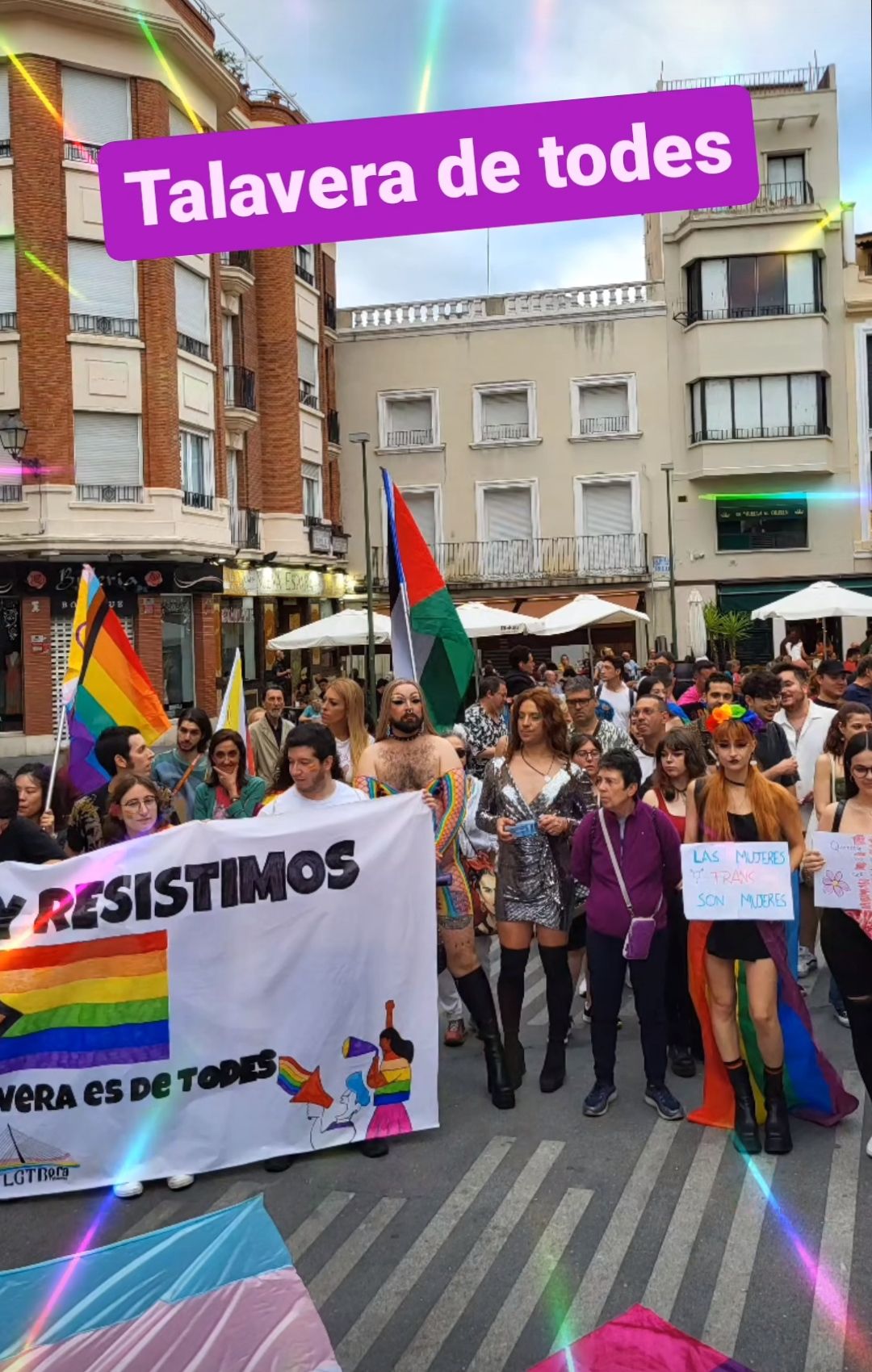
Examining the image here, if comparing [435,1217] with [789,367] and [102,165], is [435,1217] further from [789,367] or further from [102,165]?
[789,367]

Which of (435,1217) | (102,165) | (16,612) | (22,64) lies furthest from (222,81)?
(435,1217)

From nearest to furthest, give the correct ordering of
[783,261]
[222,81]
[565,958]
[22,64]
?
[565,958] → [22,64] → [222,81] → [783,261]

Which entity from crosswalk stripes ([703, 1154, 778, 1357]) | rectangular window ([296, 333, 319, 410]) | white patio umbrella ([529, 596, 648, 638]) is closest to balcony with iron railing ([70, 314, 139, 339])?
rectangular window ([296, 333, 319, 410])

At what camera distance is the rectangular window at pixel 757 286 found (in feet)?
106

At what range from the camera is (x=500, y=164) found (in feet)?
12.0

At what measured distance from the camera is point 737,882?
4.68 m

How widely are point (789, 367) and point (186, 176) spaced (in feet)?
104

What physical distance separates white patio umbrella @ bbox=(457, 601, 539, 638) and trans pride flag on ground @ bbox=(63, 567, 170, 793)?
1029 cm

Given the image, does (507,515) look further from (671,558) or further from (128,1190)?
(128,1190)

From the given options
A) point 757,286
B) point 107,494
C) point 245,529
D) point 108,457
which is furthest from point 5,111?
point 757,286

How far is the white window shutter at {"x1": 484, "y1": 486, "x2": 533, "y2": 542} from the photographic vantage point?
34.6m

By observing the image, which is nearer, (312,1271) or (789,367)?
(312,1271)
